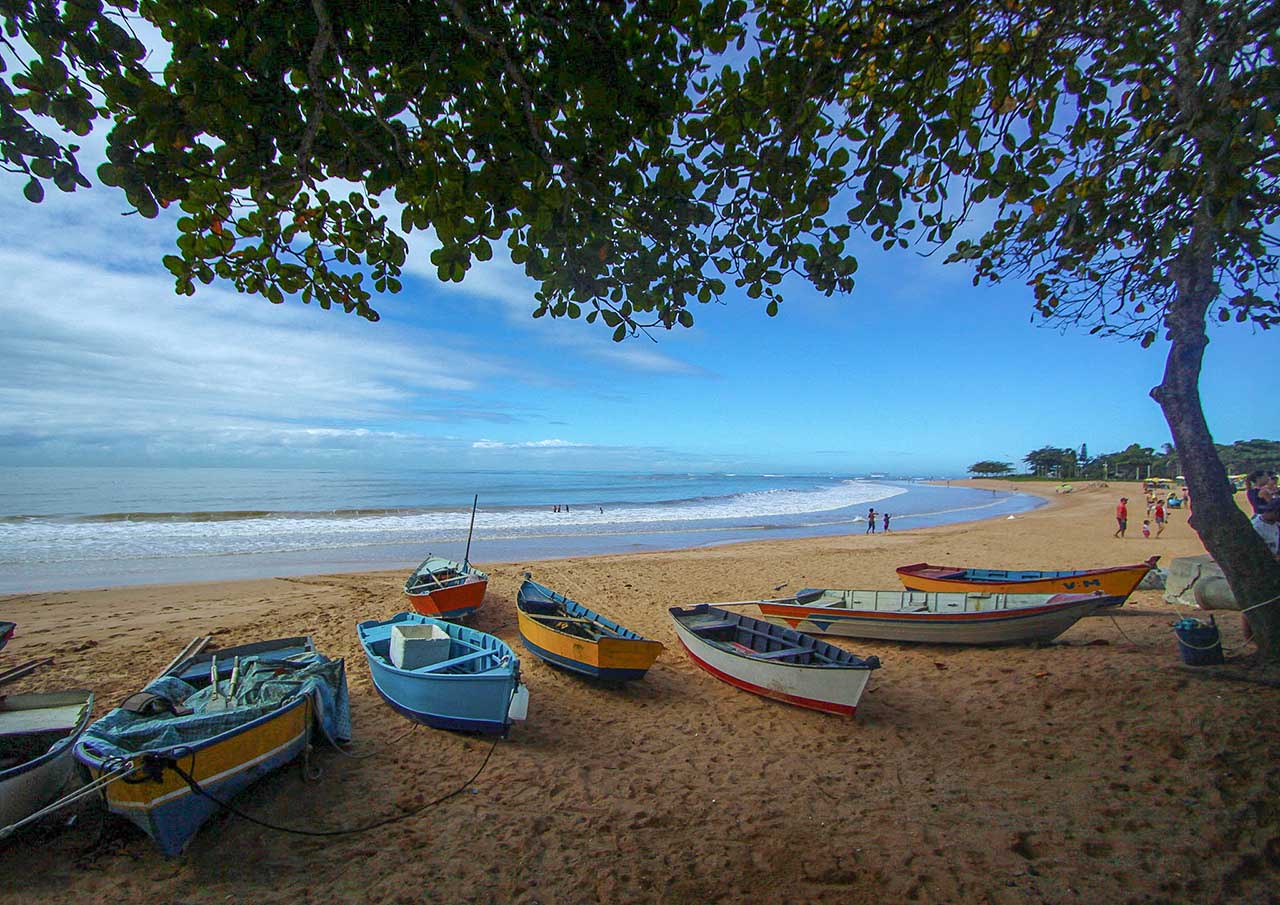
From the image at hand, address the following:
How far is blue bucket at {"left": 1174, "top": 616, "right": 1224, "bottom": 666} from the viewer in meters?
6.34

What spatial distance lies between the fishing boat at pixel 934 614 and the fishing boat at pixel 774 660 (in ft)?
4.64

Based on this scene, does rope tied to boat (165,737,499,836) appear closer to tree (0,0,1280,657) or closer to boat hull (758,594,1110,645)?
tree (0,0,1280,657)

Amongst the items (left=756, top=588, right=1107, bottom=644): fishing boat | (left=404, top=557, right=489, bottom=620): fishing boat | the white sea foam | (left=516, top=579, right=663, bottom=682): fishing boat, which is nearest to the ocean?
the white sea foam

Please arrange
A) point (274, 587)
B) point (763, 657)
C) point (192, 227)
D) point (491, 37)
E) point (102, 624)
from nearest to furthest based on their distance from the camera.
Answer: point (491, 37) → point (192, 227) → point (763, 657) → point (102, 624) → point (274, 587)

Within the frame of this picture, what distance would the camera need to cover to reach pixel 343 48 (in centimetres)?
303

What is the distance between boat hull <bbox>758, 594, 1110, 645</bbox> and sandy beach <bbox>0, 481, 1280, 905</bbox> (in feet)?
0.94

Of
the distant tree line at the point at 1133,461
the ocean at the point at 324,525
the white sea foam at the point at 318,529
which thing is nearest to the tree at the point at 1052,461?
the distant tree line at the point at 1133,461

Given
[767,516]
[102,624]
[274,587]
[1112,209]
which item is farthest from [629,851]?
[767,516]

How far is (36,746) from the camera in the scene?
4699 mm

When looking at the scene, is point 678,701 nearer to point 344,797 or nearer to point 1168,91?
point 344,797

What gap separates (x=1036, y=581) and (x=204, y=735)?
12010mm

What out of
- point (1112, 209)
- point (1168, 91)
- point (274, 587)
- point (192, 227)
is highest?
point (1168, 91)

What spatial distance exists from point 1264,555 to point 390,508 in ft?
122

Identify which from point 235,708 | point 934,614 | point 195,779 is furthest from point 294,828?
point 934,614
